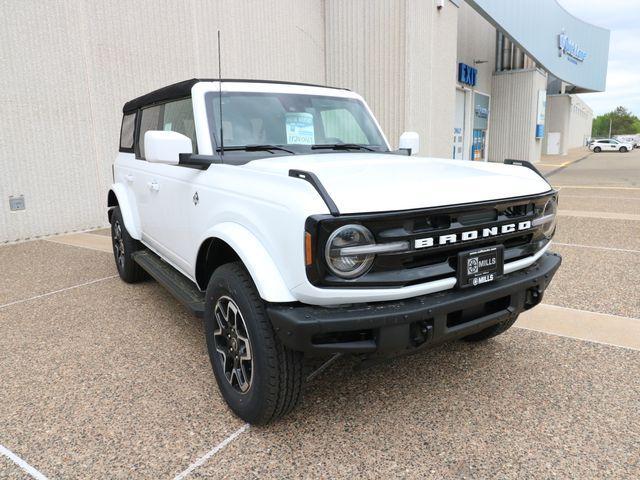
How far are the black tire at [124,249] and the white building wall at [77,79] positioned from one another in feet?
12.0

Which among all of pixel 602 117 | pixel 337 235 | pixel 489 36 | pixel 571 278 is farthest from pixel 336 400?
pixel 602 117

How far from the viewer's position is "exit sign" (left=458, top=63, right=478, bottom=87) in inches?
884

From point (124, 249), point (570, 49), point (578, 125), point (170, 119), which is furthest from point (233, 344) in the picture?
point (578, 125)

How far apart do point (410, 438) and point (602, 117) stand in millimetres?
156146

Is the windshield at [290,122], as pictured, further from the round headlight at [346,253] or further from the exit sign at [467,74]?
the exit sign at [467,74]

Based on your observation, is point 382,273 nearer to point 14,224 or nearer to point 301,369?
point 301,369

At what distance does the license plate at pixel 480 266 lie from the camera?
7.68 ft

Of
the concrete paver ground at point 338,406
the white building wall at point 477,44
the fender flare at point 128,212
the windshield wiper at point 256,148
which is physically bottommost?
the concrete paver ground at point 338,406

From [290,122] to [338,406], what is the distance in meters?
2.03

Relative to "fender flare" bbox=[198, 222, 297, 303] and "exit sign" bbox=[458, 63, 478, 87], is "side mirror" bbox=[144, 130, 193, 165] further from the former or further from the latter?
"exit sign" bbox=[458, 63, 478, 87]

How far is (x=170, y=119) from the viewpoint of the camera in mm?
3912

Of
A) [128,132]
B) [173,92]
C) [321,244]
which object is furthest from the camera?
[128,132]

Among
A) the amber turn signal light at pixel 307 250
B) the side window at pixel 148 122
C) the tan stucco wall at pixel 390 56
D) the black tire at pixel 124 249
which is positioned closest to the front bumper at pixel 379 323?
the amber turn signal light at pixel 307 250

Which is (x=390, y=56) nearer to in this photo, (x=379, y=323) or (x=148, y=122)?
(x=148, y=122)
